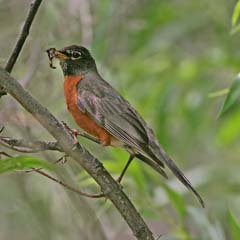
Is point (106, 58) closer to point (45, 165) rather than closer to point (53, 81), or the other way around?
point (53, 81)

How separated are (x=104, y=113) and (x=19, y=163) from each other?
1.54m

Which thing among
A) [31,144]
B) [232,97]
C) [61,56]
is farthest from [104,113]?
[31,144]

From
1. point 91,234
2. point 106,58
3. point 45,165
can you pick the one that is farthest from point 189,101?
point 45,165

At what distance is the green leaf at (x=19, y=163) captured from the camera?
3.14 metres

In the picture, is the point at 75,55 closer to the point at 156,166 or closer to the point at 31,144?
the point at 156,166

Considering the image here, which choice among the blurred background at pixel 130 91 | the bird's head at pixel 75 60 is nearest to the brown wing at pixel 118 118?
the bird's head at pixel 75 60

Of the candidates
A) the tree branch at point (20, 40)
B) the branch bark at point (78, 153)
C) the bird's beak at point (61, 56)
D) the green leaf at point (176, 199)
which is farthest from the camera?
the bird's beak at point (61, 56)

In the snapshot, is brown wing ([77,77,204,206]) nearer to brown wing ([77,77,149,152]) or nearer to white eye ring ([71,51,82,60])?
brown wing ([77,77,149,152])

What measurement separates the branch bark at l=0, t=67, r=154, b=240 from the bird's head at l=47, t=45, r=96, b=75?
1972 mm

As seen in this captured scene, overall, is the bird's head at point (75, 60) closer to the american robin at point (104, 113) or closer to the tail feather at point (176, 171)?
the american robin at point (104, 113)

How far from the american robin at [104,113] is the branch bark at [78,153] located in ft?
2.63

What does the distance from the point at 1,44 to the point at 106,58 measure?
0.79 m

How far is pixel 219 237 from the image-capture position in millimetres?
4301

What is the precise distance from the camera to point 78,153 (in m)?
3.03
